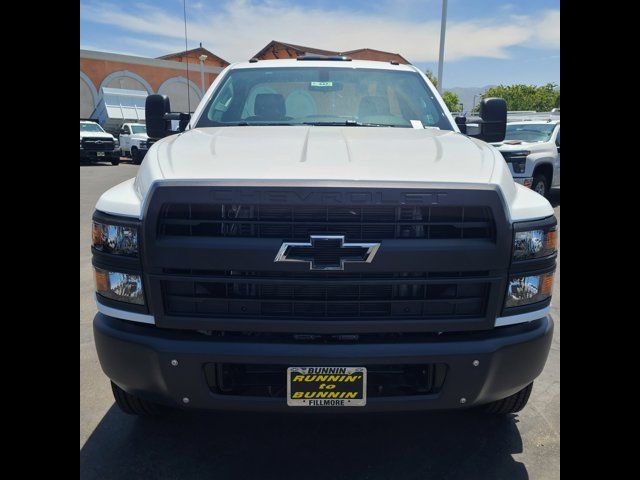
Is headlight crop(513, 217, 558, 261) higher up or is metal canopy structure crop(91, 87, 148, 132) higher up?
metal canopy structure crop(91, 87, 148, 132)

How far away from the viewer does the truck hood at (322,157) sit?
2.26 m

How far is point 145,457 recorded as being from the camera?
8.96ft

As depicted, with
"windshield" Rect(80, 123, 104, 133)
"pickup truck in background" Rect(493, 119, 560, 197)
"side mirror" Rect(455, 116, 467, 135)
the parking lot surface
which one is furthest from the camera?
"windshield" Rect(80, 123, 104, 133)

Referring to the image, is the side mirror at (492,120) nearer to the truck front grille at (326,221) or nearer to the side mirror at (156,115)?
the truck front grille at (326,221)

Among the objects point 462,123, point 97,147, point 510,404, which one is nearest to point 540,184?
point 462,123

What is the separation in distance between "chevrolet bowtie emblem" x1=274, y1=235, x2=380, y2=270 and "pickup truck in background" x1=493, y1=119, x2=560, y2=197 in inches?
346

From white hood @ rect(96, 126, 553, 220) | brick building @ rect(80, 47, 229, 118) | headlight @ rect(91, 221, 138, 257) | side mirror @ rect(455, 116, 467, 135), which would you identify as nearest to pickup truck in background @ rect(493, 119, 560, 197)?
side mirror @ rect(455, 116, 467, 135)

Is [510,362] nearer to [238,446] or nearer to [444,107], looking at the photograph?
[238,446]

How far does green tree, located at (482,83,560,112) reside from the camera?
5187cm

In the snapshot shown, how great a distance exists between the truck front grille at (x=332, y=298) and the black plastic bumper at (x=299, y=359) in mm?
122

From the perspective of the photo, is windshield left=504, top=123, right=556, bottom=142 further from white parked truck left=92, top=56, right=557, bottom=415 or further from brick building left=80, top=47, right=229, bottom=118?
brick building left=80, top=47, right=229, bottom=118

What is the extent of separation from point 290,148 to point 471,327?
1193 mm
